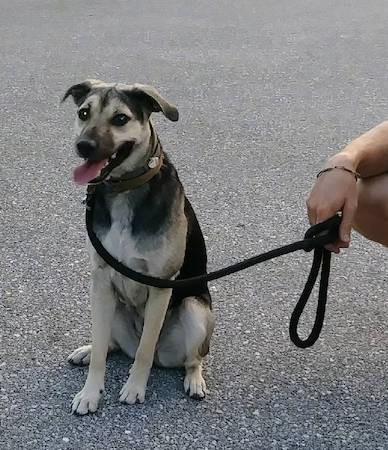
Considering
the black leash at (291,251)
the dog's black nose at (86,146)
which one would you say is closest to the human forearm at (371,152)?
the black leash at (291,251)

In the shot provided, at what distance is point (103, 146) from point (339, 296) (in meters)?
1.59

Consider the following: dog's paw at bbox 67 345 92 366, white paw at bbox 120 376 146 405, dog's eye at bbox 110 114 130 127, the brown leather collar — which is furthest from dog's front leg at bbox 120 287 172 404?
dog's eye at bbox 110 114 130 127

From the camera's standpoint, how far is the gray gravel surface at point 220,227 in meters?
2.68

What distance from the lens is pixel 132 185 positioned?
250 centimetres

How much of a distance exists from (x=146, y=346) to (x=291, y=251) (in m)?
0.67

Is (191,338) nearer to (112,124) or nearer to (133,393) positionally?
(133,393)

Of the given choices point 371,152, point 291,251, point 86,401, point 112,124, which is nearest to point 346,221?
point 291,251

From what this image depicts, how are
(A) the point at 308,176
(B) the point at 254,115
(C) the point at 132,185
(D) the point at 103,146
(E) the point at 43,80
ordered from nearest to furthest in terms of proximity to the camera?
(D) the point at 103,146
(C) the point at 132,185
(A) the point at 308,176
(B) the point at 254,115
(E) the point at 43,80

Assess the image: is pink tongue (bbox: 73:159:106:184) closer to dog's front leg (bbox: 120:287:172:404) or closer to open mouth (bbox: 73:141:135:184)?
open mouth (bbox: 73:141:135:184)

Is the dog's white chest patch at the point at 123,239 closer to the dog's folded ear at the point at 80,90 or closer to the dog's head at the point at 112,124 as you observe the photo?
the dog's head at the point at 112,124

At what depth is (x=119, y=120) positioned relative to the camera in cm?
239

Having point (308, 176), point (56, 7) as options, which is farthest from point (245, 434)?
point (56, 7)

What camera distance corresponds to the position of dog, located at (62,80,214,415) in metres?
2.40

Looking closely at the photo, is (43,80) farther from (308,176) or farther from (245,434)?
(245,434)
